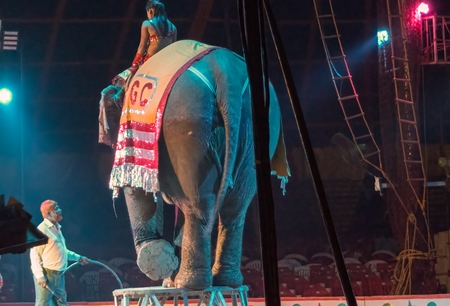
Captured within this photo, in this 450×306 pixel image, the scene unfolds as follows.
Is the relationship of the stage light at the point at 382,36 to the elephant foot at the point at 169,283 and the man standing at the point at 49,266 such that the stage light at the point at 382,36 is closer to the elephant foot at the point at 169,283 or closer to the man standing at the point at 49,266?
the man standing at the point at 49,266

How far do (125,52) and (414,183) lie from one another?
3.26 m

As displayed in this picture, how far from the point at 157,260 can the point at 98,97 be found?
5555 millimetres

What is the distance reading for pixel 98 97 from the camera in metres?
9.04

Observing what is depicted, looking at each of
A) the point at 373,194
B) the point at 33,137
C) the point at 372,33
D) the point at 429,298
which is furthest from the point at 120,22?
the point at 429,298

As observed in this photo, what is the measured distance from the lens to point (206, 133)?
143 inches

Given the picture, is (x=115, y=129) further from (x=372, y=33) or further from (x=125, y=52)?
(x=372, y=33)

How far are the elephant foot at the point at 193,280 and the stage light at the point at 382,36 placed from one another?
5.48 m

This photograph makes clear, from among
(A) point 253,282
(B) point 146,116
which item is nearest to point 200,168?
(B) point 146,116

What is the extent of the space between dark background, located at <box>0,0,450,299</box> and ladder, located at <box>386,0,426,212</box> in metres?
0.63

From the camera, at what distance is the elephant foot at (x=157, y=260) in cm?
368

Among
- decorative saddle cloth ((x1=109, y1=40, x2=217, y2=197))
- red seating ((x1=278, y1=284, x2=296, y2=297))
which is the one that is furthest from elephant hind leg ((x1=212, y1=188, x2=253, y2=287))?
red seating ((x1=278, y1=284, x2=296, y2=297))

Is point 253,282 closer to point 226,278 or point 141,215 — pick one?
point 226,278

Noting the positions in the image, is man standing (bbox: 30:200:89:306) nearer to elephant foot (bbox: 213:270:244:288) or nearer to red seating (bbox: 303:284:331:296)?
elephant foot (bbox: 213:270:244:288)

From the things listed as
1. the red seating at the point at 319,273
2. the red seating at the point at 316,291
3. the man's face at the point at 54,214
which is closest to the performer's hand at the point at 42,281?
the man's face at the point at 54,214
